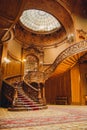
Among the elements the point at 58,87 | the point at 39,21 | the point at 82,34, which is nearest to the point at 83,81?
the point at 58,87

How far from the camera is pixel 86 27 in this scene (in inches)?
563

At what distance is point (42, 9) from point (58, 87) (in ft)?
24.5

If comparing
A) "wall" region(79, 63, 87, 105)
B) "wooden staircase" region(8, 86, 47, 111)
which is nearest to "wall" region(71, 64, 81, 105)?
"wall" region(79, 63, 87, 105)

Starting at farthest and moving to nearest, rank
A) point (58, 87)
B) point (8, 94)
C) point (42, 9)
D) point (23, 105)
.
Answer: point (58, 87) → point (42, 9) → point (8, 94) → point (23, 105)

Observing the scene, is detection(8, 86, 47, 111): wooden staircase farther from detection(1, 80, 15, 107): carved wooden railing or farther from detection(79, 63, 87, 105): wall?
detection(79, 63, 87, 105): wall

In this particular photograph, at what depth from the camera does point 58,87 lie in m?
14.3

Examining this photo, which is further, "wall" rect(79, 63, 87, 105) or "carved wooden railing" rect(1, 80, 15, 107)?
"wall" rect(79, 63, 87, 105)

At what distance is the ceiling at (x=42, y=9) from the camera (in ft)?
13.7

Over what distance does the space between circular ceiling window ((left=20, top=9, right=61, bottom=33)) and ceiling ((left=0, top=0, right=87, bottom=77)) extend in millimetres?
637

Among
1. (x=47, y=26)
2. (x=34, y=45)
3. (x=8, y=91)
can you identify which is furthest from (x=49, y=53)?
(x=8, y=91)

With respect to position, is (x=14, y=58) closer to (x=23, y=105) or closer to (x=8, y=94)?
(x=8, y=94)

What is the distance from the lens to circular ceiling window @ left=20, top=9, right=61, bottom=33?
17958mm

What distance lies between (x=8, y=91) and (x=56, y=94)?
660 cm

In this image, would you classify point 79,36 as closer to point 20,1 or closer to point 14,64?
point 14,64
